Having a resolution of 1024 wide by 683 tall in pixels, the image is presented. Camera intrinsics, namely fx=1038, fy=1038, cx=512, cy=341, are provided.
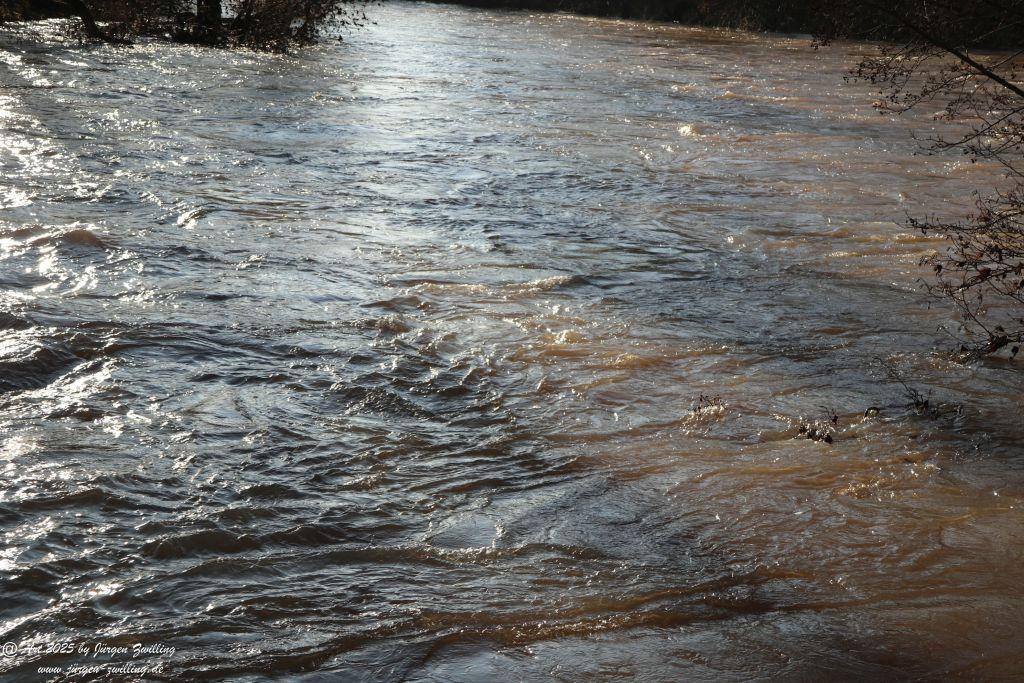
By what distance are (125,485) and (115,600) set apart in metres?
0.74

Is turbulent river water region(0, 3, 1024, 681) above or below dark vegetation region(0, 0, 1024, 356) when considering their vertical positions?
below

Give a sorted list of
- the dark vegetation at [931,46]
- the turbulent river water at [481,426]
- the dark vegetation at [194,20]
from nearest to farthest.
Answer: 1. the turbulent river water at [481,426]
2. the dark vegetation at [931,46]
3. the dark vegetation at [194,20]

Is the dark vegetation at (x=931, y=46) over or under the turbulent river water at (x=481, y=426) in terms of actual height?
over

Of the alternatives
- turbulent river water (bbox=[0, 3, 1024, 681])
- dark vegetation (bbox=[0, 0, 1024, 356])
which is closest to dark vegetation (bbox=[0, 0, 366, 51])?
dark vegetation (bbox=[0, 0, 1024, 356])

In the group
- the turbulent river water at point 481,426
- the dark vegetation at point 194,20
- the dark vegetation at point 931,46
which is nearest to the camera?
the turbulent river water at point 481,426

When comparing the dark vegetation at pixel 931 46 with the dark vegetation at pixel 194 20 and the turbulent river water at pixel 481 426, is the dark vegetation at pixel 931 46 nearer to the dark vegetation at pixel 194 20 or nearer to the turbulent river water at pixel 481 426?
the dark vegetation at pixel 194 20

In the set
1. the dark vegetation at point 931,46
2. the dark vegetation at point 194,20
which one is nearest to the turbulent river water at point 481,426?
the dark vegetation at point 931,46

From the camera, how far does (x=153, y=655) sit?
3.06m

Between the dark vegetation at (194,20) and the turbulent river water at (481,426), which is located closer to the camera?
the turbulent river water at (481,426)

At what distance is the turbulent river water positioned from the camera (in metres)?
3.29

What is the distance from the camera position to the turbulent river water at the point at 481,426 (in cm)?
329

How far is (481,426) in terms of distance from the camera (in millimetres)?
4688

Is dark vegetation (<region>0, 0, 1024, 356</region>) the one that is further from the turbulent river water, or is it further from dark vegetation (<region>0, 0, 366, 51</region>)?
the turbulent river water

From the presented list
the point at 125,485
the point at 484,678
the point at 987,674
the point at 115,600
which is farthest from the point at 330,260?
the point at 987,674
